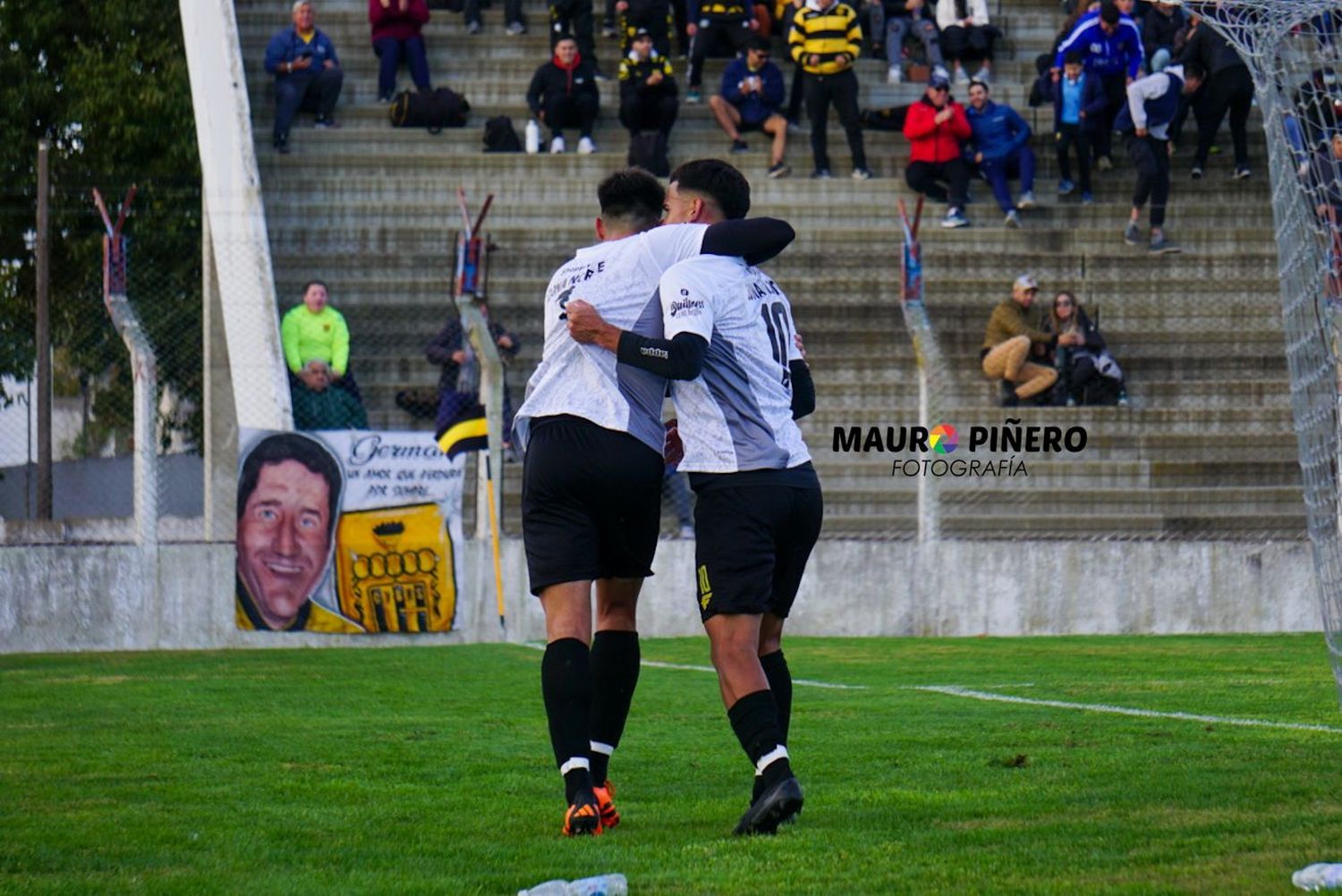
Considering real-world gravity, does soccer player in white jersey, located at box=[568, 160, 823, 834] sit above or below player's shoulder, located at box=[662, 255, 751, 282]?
below

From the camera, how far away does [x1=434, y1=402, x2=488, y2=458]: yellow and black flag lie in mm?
15016

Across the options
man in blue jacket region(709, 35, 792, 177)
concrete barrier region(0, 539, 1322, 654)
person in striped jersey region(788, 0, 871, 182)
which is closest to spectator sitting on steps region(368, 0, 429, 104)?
man in blue jacket region(709, 35, 792, 177)

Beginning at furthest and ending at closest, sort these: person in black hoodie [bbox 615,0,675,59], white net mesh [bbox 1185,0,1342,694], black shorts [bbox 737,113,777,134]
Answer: person in black hoodie [bbox 615,0,675,59] < black shorts [bbox 737,113,777,134] < white net mesh [bbox 1185,0,1342,694]

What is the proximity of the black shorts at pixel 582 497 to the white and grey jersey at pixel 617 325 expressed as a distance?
0.20 ft

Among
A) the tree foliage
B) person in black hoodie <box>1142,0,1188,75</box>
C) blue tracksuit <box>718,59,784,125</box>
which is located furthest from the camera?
person in black hoodie <box>1142,0,1188,75</box>

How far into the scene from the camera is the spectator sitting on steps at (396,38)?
21672mm

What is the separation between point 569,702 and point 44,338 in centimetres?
1069

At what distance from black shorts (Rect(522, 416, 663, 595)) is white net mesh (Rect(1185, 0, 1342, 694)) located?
260 cm

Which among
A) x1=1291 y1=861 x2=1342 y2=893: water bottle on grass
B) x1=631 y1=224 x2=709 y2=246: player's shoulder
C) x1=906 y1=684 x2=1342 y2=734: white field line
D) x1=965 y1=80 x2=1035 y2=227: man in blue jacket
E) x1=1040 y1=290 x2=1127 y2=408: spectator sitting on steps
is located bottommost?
x1=906 y1=684 x2=1342 y2=734: white field line

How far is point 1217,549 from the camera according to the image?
1507 centimetres

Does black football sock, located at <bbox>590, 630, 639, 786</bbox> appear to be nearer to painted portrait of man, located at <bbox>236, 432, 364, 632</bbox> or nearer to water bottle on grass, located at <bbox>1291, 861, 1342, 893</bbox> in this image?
water bottle on grass, located at <bbox>1291, 861, 1342, 893</bbox>

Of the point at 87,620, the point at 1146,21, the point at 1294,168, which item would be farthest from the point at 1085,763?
the point at 1146,21

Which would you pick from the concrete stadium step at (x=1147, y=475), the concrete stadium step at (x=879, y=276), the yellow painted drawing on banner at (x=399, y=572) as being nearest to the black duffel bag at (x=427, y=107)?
the concrete stadium step at (x=879, y=276)

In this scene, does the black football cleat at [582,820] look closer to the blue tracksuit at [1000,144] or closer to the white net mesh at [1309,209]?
the white net mesh at [1309,209]
